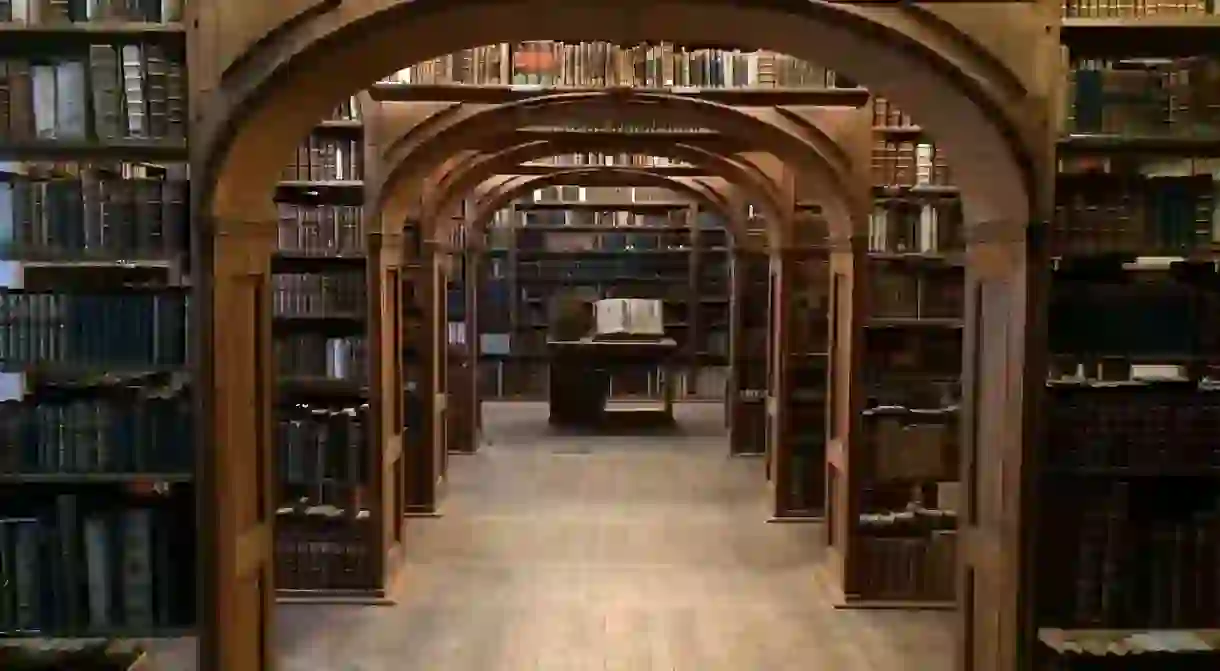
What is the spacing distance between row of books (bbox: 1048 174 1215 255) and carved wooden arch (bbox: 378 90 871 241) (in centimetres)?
294

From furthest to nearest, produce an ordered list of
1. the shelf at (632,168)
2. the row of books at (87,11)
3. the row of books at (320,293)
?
1. the shelf at (632,168)
2. the row of books at (320,293)
3. the row of books at (87,11)

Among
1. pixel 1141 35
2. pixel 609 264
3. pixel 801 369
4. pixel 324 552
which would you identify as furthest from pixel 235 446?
pixel 609 264

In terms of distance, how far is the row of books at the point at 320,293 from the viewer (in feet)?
24.3

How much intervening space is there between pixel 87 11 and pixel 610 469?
8.41 metres

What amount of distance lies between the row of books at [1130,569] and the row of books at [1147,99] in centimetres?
126

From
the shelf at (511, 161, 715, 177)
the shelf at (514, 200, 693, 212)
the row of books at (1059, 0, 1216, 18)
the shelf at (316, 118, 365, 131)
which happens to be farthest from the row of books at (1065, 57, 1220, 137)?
the shelf at (514, 200, 693, 212)

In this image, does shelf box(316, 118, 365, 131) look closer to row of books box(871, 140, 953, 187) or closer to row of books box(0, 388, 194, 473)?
row of books box(871, 140, 953, 187)

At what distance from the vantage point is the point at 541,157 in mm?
9773

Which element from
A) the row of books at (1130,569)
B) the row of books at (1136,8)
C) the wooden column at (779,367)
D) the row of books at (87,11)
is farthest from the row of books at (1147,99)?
the wooden column at (779,367)

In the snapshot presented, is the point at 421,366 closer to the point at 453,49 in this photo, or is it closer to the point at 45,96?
the point at 453,49

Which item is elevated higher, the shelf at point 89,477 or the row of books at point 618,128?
the row of books at point 618,128

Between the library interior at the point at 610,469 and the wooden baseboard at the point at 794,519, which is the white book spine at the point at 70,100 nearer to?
the library interior at the point at 610,469

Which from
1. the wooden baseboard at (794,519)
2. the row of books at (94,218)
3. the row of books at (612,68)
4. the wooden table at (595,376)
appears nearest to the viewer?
the row of books at (94,218)

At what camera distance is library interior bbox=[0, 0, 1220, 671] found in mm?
4273
